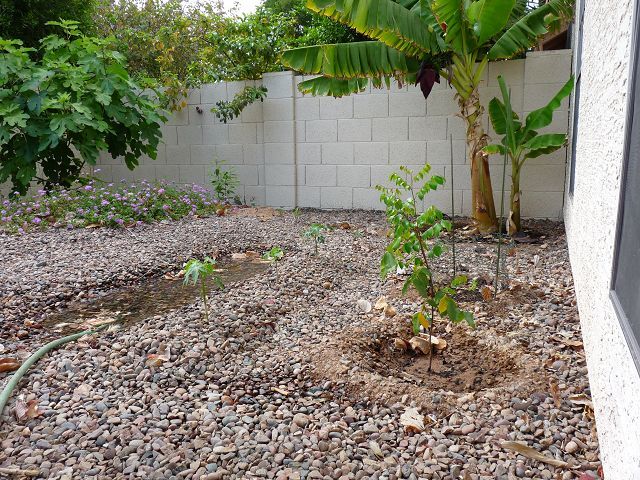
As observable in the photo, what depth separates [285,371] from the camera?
2510 millimetres

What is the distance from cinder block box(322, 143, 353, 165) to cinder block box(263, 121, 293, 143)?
547mm

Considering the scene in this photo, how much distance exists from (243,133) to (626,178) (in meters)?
6.68

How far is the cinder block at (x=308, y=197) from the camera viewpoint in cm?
745

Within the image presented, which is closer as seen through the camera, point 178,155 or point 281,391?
point 281,391

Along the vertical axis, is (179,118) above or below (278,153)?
above

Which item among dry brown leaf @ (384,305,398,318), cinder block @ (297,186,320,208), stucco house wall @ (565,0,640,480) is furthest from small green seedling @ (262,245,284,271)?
cinder block @ (297,186,320,208)

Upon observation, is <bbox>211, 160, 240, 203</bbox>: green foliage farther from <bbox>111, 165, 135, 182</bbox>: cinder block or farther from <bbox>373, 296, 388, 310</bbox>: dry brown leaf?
<bbox>373, 296, 388, 310</bbox>: dry brown leaf

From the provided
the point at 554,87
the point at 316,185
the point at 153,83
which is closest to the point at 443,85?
the point at 554,87

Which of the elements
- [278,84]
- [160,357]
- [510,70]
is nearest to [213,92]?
[278,84]

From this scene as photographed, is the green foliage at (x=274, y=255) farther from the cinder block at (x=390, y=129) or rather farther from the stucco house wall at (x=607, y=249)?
the cinder block at (x=390, y=129)

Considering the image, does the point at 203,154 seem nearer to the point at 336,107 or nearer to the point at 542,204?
the point at 336,107

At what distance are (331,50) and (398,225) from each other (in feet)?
11.9

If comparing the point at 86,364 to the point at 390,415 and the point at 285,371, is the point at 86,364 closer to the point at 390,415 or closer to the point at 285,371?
the point at 285,371

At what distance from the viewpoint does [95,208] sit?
236 inches
